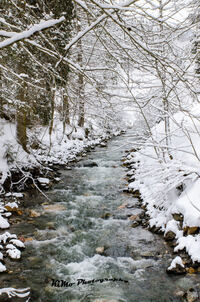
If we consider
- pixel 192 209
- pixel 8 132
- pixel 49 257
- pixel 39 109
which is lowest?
pixel 49 257

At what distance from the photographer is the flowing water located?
11.2 ft

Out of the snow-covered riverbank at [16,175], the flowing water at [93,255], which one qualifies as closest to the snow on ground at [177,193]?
the flowing water at [93,255]

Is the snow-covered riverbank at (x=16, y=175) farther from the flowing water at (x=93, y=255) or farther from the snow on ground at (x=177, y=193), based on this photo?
the snow on ground at (x=177, y=193)

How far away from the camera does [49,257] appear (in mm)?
4180

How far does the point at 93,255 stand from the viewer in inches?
169

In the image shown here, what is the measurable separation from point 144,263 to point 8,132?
22.0 ft

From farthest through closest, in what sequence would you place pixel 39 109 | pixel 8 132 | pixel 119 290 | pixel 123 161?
1. pixel 123 161
2. pixel 8 132
3. pixel 39 109
4. pixel 119 290

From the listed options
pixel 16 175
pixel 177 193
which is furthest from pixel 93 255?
pixel 16 175

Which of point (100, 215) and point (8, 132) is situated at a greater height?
point (8, 132)

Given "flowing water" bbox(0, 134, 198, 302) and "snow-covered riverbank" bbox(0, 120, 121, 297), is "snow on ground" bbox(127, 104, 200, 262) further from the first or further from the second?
"snow-covered riverbank" bbox(0, 120, 121, 297)

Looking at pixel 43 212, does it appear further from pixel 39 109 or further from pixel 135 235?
pixel 39 109

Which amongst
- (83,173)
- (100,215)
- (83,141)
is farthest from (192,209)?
(83,141)

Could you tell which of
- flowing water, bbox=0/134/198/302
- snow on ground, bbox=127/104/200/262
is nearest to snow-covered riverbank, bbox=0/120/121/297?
flowing water, bbox=0/134/198/302

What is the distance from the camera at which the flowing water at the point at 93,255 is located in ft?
11.2
